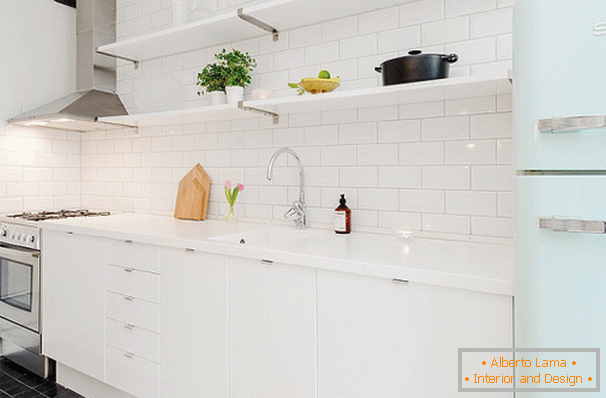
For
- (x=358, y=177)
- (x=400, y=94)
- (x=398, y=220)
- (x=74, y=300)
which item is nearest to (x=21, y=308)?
(x=74, y=300)

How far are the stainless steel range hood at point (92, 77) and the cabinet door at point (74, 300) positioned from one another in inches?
33.5

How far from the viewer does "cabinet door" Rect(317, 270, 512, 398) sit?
1185 millimetres

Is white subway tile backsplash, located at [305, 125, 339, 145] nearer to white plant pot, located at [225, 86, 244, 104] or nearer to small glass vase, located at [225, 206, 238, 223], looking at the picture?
white plant pot, located at [225, 86, 244, 104]

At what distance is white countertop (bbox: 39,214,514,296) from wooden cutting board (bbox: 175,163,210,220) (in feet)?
0.48

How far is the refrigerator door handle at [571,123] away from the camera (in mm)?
883

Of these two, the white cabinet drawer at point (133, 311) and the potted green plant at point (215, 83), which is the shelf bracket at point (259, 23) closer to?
the potted green plant at point (215, 83)

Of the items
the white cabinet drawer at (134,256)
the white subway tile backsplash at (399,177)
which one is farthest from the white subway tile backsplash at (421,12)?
the white cabinet drawer at (134,256)

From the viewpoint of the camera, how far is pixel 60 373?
247cm

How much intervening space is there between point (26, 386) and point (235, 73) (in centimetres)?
223

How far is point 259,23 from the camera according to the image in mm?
2170

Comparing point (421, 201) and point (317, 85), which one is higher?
point (317, 85)

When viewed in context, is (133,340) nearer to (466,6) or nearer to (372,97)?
(372,97)

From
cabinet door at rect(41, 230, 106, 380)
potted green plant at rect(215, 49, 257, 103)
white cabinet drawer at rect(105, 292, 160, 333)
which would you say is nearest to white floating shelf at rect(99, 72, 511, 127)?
potted green plant at rect(215, 49, 257, 103)

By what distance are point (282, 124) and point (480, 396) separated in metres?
1.59
